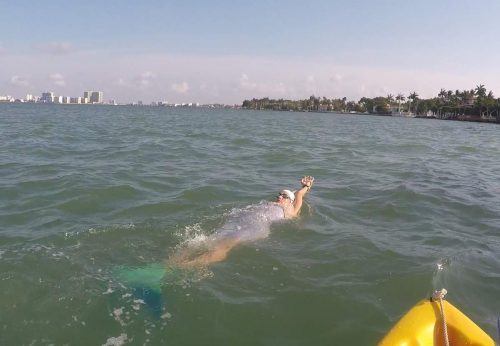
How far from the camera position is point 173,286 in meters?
6.04

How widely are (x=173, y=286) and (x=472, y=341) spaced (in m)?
3.71

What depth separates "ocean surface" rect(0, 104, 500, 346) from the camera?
5.22 m

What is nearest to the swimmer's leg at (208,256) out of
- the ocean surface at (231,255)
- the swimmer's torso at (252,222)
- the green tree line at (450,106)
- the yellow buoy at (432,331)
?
the ocean surface at (231,255)

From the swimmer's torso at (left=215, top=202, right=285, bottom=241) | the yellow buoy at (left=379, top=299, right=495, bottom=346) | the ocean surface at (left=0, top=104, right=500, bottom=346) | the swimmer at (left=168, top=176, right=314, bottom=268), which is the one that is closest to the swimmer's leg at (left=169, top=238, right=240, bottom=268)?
the swimmer at (left=168, top=176, right=314, bottom=268)

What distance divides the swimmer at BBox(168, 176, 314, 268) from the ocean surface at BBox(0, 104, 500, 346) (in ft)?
0.65

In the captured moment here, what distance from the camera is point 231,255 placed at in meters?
7.28

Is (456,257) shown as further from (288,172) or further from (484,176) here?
A: (484,176)

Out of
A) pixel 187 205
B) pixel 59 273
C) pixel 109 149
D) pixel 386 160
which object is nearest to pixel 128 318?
pixel 59 273

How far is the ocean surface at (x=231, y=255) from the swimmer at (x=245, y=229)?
20 centimetres

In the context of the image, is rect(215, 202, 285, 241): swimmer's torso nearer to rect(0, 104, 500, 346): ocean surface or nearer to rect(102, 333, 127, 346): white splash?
rect(0, 104, 500, 346): ocean surface

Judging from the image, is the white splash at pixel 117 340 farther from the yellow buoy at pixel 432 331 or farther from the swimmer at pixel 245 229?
the yellow buoy at pixel 432 331

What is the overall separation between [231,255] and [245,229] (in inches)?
38.6

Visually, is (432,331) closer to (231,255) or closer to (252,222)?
(231,255)

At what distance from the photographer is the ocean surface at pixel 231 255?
17.1 ft
